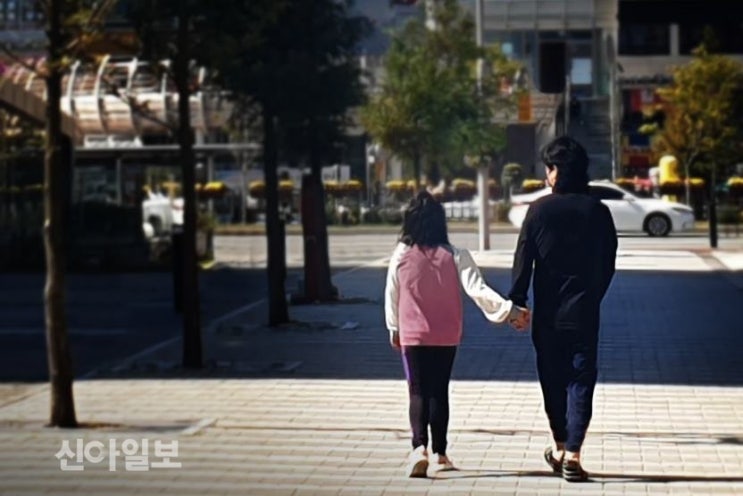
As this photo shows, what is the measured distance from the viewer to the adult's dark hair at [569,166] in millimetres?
10320

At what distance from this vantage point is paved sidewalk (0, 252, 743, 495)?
1038 cm

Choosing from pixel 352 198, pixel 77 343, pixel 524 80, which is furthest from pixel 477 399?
pixel 352 198

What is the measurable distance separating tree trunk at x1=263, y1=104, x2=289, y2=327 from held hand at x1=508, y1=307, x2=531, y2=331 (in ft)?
31.2

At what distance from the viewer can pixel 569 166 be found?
10320mm

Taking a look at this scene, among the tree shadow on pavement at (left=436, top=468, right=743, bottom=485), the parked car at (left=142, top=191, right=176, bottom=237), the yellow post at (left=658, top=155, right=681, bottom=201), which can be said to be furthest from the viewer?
the parked car at (left=142, top=191, right=176, bottom=237)

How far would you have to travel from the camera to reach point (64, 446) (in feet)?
38.6

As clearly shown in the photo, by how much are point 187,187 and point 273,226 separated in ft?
13.0

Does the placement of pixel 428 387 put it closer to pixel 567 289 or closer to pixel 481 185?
pixel 567 289

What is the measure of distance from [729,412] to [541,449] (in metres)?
2.23

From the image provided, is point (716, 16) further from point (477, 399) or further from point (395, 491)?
point (395, 491)

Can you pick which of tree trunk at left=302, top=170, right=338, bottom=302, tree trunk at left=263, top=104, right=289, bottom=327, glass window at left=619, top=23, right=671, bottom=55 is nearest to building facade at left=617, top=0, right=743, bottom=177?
glass window at left=619, top=23, right=671, bottom=55

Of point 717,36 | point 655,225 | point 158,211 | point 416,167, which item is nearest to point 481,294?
point 416,167

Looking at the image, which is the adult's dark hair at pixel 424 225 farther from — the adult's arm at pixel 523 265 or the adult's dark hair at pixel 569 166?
the adult's dark hair at pixel 569 166

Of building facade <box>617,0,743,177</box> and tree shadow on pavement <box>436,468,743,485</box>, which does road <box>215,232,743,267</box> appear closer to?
building facade <box>617,0,743,177</box>
